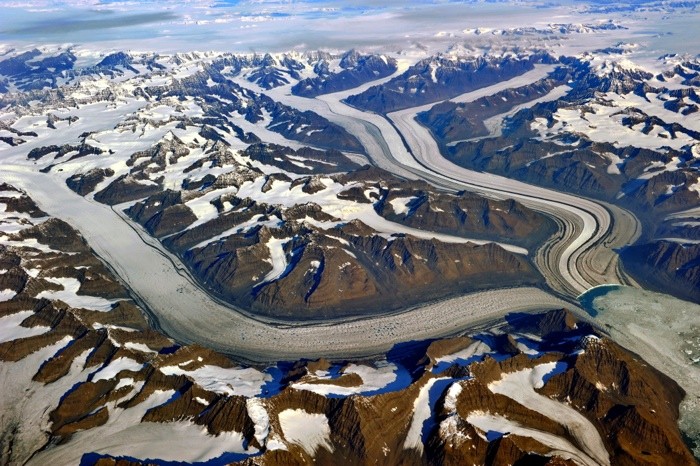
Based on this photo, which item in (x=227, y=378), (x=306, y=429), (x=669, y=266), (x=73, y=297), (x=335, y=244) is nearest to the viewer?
(x=306, y=429)

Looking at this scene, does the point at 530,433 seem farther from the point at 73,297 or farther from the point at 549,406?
the point at 73,297

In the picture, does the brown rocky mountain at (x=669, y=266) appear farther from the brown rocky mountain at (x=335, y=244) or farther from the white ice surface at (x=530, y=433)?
the white ice surface at (x=530, y=433)

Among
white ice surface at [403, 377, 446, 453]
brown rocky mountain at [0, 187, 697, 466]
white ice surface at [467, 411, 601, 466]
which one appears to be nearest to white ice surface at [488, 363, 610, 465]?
brown rocky mountain at [0, 187, 697, 466]

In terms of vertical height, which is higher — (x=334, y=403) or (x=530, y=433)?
(x=334, y=403)

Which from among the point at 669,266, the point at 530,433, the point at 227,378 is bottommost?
the point at 669,266

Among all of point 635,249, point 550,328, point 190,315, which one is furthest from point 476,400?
point 635,249

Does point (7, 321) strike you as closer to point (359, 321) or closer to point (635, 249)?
point (359, 321)

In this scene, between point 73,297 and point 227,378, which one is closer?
point 227,378

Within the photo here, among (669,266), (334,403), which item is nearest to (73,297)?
(334,403)

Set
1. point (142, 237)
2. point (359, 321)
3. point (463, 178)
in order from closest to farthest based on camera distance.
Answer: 1. point (359, 321)
2. point (142, 237)
3. point (463, 178)
